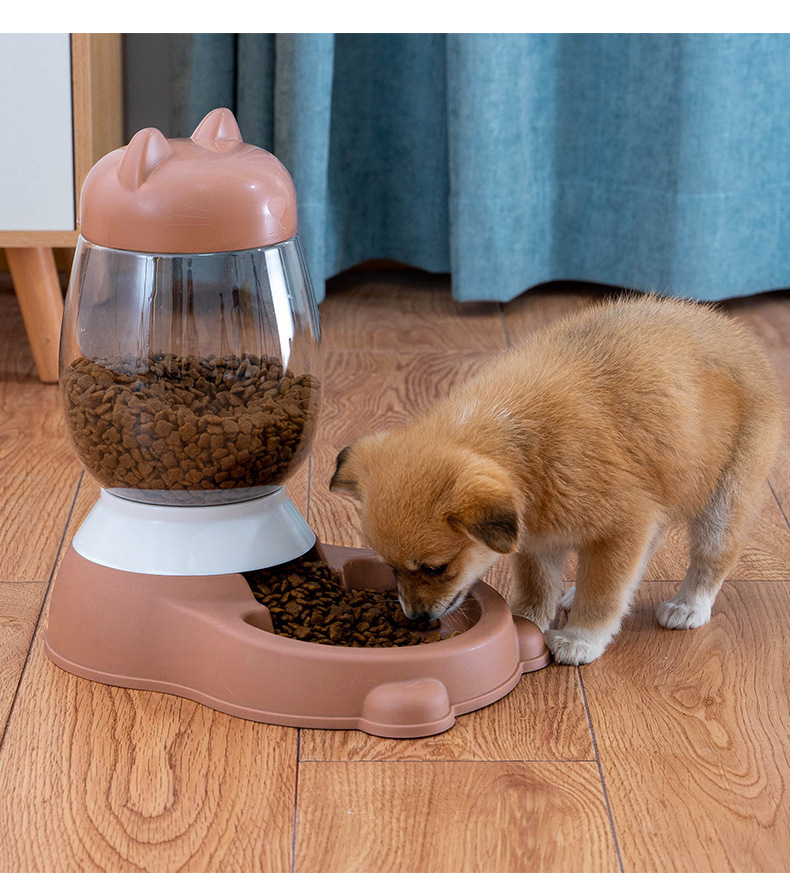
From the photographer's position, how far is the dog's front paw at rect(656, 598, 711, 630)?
1.39 m

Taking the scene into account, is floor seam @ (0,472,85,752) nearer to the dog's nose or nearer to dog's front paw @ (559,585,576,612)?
the dog's nose

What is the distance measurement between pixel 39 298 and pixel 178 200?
3.31ft

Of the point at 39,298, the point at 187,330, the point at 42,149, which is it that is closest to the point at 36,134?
Answer: the point at 42,149

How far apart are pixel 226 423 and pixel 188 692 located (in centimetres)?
30

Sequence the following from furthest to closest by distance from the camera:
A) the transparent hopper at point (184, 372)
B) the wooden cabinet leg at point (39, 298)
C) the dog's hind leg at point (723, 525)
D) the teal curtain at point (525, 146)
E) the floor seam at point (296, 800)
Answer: the teal curtain at point (525, 146) → the wooden cabinet leg at point (39, 298) → the dog's hind leg at point (723, 525) → the transparent hopper at point (184, 372) → the floor seam at point (296, 800)

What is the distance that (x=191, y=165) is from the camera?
45.6 inches

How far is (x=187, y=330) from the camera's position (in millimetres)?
1264

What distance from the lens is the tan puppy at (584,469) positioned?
3.85ft

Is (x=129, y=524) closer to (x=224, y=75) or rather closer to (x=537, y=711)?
(x=537, y=711)

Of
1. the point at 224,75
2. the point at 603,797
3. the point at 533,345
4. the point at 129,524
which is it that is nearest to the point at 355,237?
the point at 224,75

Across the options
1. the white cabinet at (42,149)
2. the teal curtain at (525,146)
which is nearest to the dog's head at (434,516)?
the white cabinet at (42,149)

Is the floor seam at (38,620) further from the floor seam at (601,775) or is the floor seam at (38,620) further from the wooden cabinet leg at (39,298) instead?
the floor seam at (601,775)

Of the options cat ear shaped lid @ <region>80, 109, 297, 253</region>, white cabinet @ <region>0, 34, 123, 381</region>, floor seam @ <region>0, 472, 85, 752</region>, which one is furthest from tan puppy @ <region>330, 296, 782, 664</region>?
white cabinet @ <region>0, 34, 123, 381</region>

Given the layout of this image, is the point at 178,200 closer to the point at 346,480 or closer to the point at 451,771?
the point at 346,480
